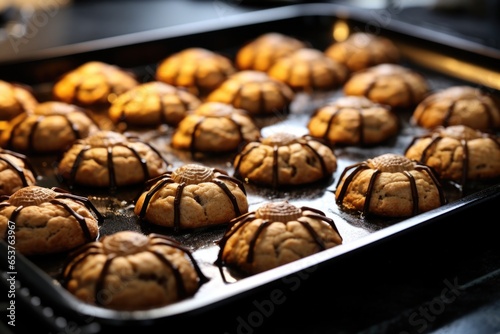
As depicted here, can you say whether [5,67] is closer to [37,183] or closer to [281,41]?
[37,183]

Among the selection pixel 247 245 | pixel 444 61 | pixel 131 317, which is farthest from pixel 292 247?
pixel 444 61

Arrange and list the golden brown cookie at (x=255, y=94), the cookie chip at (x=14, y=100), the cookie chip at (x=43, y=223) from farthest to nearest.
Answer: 1. the golden brown cookie at (x=255, y=94)
2. the cookie chip at (x=14, y=100)
3. the cookie chip at (x=43, y=223)

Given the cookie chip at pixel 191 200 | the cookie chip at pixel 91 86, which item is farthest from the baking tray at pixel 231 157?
the cookie chip at pixel 91 86

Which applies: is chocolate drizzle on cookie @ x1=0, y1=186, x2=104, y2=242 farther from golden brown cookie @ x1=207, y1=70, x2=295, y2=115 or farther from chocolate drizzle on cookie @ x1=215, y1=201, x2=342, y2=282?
golden brown cookie @ x1=207, y1=70, x2=295, y2=115

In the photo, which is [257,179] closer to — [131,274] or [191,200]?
[191,200]

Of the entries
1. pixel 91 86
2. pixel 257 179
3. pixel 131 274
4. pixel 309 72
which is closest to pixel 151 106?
pixel 91 86

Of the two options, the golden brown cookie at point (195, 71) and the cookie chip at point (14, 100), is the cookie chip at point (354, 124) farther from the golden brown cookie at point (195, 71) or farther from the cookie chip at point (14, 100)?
the cookie chip at point (14, 100)
